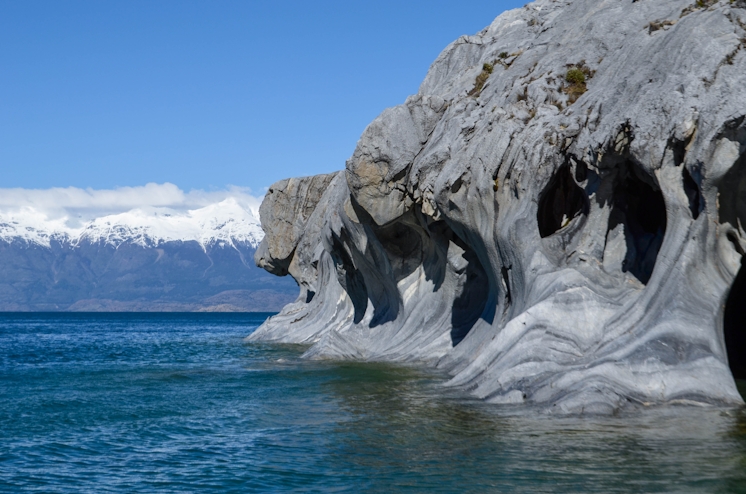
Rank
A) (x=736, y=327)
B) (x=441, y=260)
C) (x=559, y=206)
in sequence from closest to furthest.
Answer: (x=736, y=327) → (x=559, y=206) → (x=441, y=260)

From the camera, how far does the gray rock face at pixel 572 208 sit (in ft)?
48.8

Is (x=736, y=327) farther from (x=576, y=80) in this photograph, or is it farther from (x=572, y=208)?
(x=576, y=80)

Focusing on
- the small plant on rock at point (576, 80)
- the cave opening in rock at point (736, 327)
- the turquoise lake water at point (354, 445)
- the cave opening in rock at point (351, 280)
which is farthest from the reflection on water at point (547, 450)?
the cave opening in rock at point (351, 280)

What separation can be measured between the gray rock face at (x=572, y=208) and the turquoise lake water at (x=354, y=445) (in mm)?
1454

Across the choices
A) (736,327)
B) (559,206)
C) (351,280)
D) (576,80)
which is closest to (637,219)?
(559,206)

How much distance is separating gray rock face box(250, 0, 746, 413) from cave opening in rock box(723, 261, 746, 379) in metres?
0.05

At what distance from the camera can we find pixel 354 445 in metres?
13.1

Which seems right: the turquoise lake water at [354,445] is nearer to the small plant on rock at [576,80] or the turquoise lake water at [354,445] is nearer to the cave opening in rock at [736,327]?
the cave opening in rock at [736,327]

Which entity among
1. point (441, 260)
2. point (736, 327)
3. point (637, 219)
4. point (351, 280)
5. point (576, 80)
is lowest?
point (736, 327)

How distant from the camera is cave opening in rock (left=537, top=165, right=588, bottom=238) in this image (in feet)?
69.5

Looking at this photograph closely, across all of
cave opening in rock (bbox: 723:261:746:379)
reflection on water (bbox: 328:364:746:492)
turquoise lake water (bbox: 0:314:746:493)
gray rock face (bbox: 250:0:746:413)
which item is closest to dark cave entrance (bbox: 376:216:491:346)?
gray rock face (bbox: 250:0:746:413)

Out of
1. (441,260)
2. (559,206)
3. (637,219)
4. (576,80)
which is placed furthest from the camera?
(441,260)

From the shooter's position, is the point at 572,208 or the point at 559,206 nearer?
the point at 572,208

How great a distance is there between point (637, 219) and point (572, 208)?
7.54 ft
